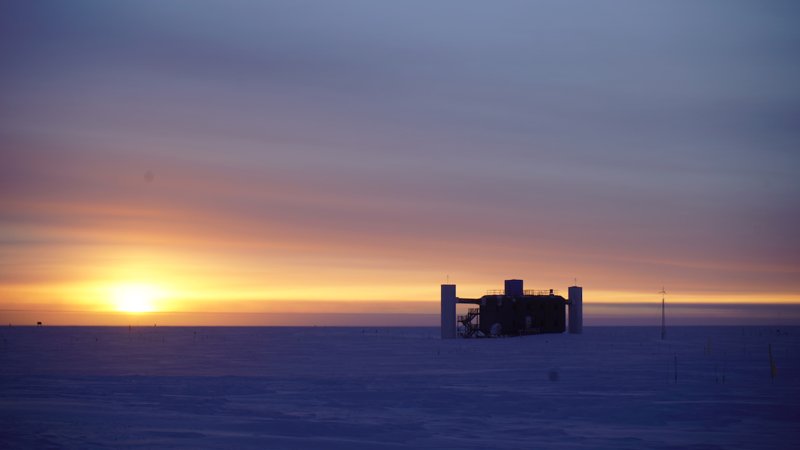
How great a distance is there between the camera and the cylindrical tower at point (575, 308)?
13812cm

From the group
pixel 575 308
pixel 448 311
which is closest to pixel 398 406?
pixel 448 311

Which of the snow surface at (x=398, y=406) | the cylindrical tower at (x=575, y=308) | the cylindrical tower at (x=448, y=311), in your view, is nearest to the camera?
the snow surface at (x=398, y=406)

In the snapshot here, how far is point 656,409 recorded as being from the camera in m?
34.5

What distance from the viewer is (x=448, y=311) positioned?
406ft

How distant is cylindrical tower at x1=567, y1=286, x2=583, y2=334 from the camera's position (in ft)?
453

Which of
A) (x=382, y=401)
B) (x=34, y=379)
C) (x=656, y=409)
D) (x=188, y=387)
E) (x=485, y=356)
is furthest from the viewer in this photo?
(x=485, y=356)

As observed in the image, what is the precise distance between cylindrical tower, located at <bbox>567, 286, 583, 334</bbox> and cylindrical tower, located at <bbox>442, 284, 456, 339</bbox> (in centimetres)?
2448

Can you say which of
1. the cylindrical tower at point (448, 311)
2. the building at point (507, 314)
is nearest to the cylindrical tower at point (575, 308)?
the building at point (507, 314)

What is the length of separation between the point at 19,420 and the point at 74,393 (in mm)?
8959

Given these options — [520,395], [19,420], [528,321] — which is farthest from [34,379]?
[528,321]

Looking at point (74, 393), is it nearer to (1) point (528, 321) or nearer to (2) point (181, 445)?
(2) point (181, 445)

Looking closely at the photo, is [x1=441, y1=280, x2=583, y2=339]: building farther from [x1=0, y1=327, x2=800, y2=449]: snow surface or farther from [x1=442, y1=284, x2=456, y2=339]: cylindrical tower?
[x1=0, y1=327, x2=800, y2=449]: snow surface

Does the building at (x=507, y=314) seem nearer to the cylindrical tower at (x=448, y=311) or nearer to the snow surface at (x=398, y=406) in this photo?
the cylindrical tower at (x=448, y=311)

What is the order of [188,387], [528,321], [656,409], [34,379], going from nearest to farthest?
[656,409]
[188,387]
[34,379]
[528,321]
